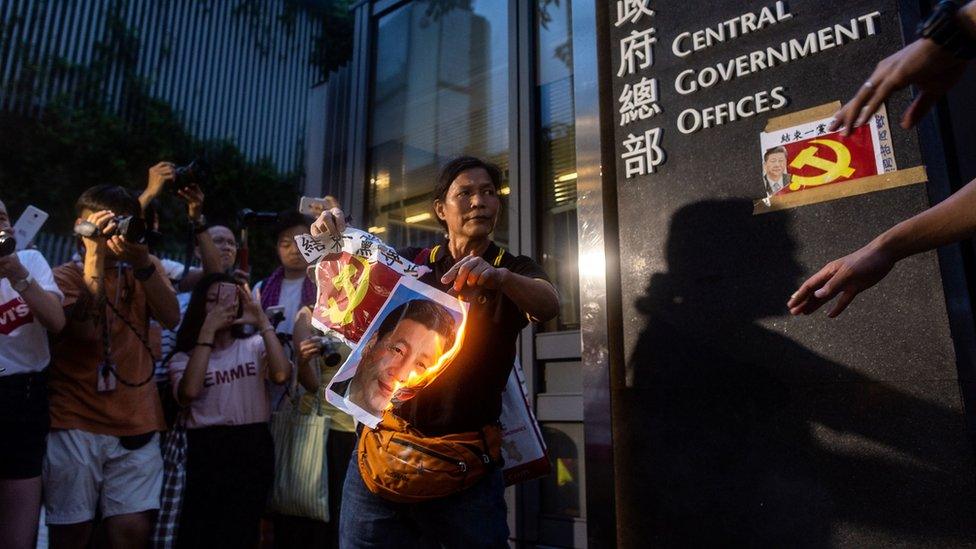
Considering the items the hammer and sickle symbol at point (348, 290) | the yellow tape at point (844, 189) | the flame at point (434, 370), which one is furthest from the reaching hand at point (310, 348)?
the yellow tape at point (844, 189)

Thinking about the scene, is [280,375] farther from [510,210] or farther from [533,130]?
[533,130]

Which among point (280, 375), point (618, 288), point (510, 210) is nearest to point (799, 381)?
point (618, 288)

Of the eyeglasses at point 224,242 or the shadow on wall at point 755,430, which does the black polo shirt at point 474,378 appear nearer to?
the shadow on wall at point 755,430

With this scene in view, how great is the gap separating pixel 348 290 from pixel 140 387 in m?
1.67

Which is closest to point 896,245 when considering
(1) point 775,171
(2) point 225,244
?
(1) point 775,171

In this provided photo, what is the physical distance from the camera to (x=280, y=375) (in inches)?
132

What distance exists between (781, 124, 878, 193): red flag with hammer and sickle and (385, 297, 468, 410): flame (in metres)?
1.41

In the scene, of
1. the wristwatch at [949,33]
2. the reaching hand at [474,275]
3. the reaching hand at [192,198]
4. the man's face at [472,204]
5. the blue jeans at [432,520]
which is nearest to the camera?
the wristwatch at [949,33]

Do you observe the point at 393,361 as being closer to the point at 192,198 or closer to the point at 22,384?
the point at 22,384

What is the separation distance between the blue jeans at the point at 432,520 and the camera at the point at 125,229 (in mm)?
1647

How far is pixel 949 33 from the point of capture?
1.42m

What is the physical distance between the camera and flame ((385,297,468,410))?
185 cm

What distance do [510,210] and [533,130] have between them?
520 mm

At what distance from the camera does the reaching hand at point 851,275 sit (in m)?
1.59
